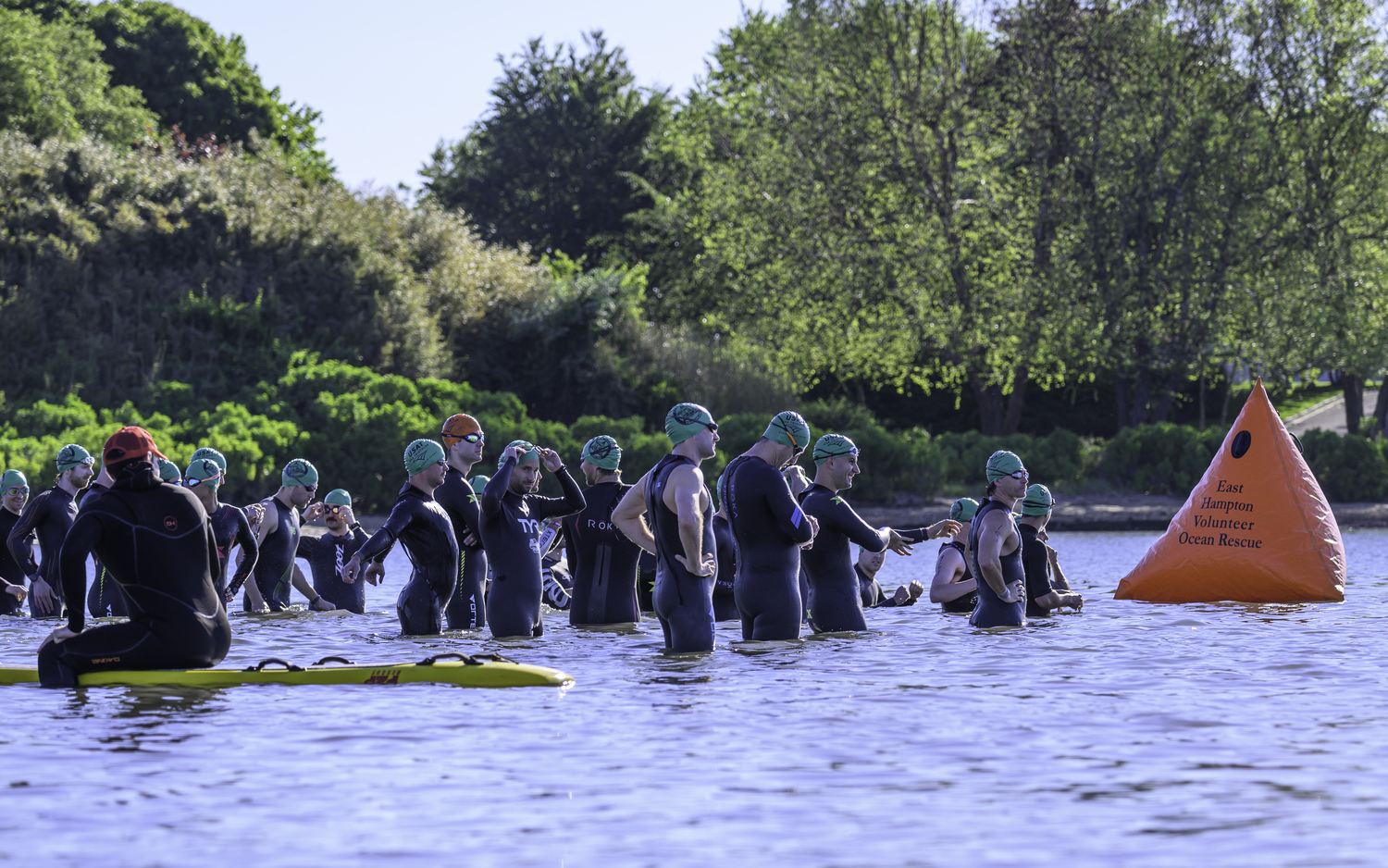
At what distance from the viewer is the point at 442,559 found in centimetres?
1242

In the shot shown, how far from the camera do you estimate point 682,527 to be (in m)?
10.3

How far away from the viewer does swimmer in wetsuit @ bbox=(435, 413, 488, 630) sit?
41.0 ft

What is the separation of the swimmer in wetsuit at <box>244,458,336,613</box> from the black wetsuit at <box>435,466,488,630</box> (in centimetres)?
265

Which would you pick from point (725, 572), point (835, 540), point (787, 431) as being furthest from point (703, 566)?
point (725, 572)

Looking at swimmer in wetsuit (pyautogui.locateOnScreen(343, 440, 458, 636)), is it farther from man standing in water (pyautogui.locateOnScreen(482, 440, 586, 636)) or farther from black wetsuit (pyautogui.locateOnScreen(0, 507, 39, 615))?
black wetsuit (pyautogui.locateOnScreen(0, 507, 39, 615))

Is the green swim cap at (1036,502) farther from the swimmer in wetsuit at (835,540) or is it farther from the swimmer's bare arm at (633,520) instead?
the swimmer's bare arm at (633,520)

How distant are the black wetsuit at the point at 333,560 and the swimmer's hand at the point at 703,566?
5.97 metres

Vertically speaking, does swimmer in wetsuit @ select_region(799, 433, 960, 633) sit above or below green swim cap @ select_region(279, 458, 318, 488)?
below

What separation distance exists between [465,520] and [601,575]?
4.58ft

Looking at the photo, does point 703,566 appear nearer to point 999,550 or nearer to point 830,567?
point 830,567

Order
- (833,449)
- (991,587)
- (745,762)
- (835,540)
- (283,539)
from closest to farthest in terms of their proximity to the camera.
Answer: (745,762), (835,540), (833,449), (991,587), (283,539)

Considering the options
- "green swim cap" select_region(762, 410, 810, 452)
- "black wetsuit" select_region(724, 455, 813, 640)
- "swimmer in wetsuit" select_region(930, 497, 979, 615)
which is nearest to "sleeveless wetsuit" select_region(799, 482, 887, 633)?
"black wetsuit" select_region(724, 455, 813, 640)

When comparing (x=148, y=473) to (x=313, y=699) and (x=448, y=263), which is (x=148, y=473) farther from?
(x=448, y=263)

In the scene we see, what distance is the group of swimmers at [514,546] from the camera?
9492mm
